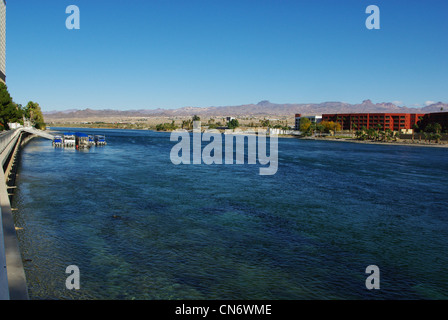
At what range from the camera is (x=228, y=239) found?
63.2 ft

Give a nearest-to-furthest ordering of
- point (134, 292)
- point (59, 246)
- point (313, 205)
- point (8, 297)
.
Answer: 1. point (8, 297)
2. point (134, 292)
3. point (59, 246)
4. point (313, 205)

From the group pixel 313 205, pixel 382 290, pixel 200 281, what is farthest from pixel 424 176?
pixel 200 281

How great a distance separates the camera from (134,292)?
13.1 meters

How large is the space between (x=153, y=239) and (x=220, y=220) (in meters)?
5.26

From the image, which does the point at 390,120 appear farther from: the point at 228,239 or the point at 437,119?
the point at 228,239

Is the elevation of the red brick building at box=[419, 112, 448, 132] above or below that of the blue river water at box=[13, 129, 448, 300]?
above

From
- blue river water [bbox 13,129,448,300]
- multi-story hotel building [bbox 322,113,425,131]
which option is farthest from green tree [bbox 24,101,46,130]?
multi-story hotel building [bbox 322,113,425,131]

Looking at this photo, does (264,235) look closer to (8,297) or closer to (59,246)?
(59,246)

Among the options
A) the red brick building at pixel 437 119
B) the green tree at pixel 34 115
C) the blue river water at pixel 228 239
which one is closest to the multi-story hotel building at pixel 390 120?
the red brick building at pixel 437 119

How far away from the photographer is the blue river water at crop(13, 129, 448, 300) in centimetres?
1388

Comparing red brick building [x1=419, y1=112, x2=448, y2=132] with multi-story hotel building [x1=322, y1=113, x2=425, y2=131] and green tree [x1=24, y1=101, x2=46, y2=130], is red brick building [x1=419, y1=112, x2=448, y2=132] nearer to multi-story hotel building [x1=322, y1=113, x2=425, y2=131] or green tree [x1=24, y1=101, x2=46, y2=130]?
multi-story hotel building [x1=322, y1=113, x2=425, y2=131]

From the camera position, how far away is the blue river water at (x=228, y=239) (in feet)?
45.5

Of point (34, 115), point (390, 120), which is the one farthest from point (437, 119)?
point (34, 115)
